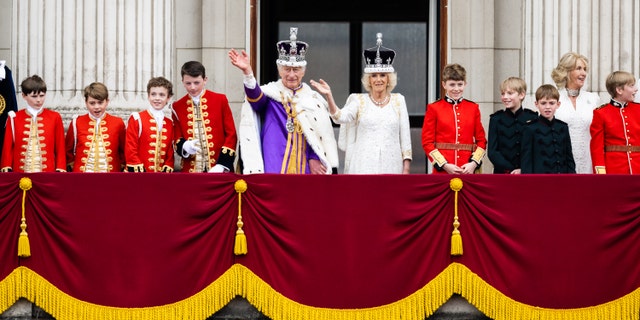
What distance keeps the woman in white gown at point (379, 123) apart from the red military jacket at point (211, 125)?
957mm

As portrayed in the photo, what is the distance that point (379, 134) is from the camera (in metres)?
12.9

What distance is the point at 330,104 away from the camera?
1230 cm

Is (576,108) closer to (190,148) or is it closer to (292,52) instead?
(292,52)

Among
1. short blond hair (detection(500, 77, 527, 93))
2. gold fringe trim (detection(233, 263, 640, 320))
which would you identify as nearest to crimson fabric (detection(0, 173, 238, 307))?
gold fringe trim (detection(233, 263, 640, 320))

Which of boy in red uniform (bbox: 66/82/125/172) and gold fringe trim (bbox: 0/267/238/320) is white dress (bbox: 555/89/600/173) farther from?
boy in red uniform (bbox: 66/82/125/172)

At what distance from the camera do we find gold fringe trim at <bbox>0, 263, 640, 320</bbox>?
11.6m

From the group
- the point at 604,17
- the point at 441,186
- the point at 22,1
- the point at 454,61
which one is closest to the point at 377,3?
the point at 454,61

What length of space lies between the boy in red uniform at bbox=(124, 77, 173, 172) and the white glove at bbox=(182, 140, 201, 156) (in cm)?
16

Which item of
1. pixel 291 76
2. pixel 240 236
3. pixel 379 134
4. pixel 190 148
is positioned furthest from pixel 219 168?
pixel 379 134

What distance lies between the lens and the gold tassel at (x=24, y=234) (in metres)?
11.7

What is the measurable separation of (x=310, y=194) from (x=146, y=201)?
130cm

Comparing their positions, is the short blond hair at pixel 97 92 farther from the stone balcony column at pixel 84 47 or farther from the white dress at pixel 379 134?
the white dress at pixel 379 134

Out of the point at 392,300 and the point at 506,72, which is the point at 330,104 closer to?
the point at 392,300

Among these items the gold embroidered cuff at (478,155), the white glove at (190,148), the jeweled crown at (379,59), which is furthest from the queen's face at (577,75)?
the white glove at (190,148)
